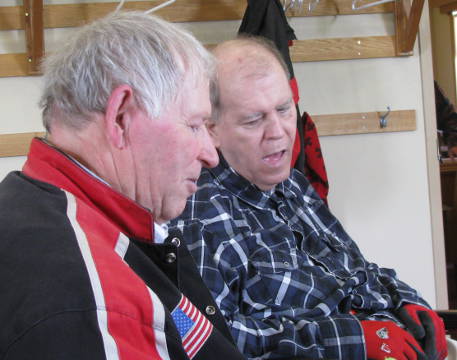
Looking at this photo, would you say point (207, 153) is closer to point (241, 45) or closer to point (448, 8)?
point (241, 45)

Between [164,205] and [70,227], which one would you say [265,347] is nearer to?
[164,205]

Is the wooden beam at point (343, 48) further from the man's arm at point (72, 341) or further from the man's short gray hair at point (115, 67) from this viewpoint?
the man's arm at point (72, 341)

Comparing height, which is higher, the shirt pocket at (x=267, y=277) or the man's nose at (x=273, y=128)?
the man's nose at (x=273, y=128)

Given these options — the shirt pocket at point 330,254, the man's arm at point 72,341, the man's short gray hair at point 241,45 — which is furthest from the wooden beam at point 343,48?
the man's arm at point 72,341

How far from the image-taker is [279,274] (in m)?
1.41

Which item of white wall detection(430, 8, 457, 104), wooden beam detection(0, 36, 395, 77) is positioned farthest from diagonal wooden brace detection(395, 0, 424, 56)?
white wall detection(430, 8, 457, 104)

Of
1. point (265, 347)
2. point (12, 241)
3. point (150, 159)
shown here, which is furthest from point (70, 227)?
point (265, 347)

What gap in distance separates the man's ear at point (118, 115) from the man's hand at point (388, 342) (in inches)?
32.6

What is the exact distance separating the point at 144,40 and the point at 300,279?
0.78 metres

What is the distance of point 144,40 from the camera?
86 cm

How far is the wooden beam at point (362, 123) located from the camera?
2.64 metres

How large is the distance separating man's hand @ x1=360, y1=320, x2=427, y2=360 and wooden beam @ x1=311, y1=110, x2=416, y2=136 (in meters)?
1.34

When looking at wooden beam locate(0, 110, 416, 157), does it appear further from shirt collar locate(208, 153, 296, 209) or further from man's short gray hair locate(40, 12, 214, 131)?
man's short gray hair locate(40, 12, 214, 131)

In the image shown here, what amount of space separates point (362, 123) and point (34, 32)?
1441mm
